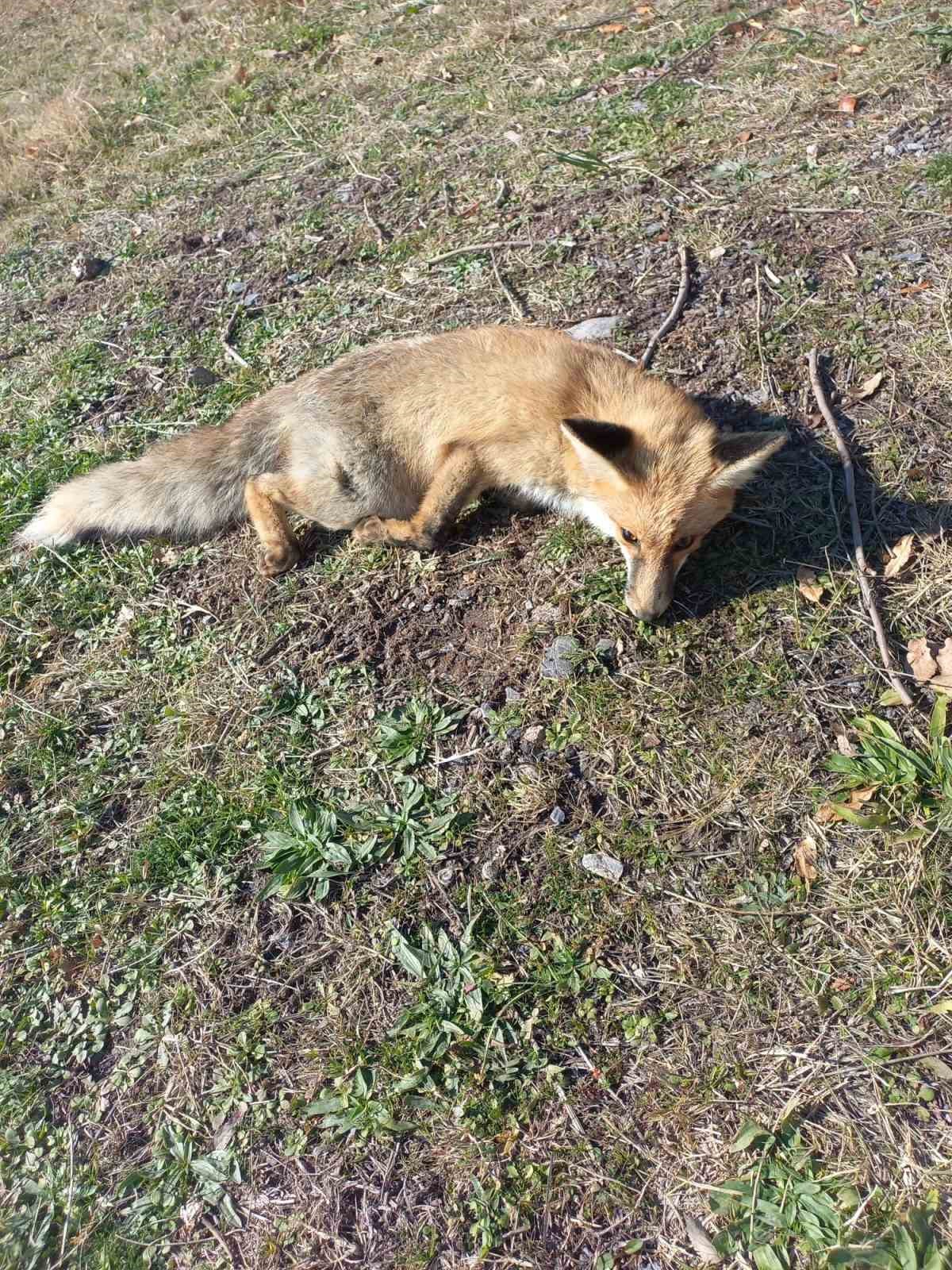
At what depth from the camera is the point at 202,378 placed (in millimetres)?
6609

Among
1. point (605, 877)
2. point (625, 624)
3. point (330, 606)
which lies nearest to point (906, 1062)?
point (605, 877)

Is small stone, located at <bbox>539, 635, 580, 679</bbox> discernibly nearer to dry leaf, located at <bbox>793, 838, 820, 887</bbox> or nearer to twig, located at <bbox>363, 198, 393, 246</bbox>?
dry leaf, located at <bbox>793, 838, 820, 887</bbox>

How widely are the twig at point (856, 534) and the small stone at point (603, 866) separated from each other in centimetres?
160

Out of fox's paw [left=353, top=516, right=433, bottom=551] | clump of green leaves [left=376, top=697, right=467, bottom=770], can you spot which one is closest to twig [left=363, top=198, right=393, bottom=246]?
fox's paw [left=353, top=516, right=433, bottom=551]

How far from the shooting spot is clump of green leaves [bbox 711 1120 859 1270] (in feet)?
9.05

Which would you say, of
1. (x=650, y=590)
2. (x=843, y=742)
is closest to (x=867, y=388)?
(x=650, y=590)

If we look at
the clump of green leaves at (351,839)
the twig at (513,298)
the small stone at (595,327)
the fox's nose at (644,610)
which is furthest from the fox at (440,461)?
the clump of green leaves at (351,839)

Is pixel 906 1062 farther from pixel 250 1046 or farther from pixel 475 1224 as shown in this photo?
pixel 250 1046

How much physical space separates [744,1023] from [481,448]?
11.0 ft

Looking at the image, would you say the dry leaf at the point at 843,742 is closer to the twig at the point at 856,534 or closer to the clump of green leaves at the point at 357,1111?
the twig at the point at 856,534

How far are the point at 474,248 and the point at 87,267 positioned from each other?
13.0 ft

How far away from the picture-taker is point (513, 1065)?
3291 millimetres

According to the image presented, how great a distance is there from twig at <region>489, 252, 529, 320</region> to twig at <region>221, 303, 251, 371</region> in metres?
2.12

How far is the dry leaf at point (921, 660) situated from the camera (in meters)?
4.01
